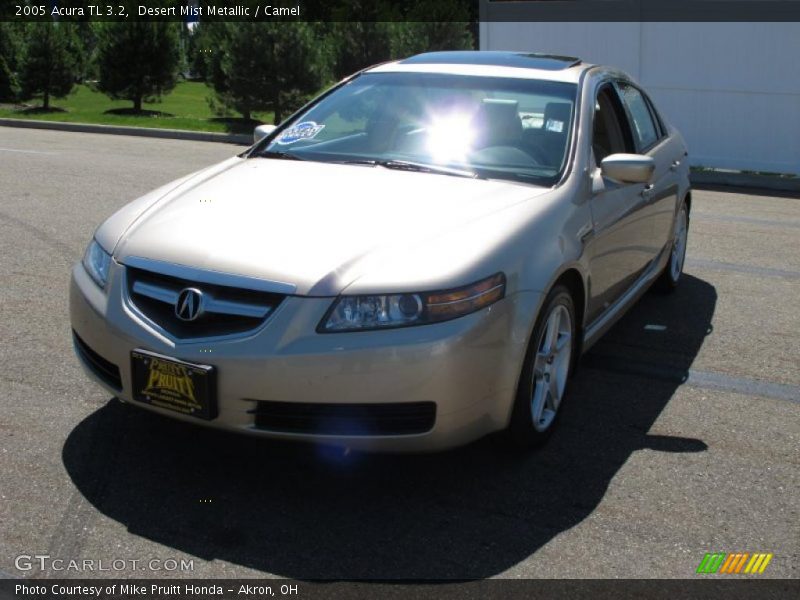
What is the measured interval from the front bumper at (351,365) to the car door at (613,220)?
1178 mm

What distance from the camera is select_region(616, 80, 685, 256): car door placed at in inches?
243

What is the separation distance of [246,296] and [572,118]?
7.21 ft

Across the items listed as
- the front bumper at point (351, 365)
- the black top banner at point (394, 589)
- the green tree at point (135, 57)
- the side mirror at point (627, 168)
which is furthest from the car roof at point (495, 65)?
the green tree at point (135, 57)

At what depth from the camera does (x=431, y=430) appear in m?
3.85

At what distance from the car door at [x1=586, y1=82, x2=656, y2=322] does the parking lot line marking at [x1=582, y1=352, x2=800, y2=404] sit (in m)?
0.40

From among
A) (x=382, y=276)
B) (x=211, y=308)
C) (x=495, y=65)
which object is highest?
(x=495, y=65)

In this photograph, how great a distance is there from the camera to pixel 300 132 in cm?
557

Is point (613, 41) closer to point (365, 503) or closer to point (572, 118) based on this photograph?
point (572, 118)

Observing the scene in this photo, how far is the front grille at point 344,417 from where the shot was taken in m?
3.78

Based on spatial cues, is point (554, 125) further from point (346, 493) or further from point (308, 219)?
point (346, 493)

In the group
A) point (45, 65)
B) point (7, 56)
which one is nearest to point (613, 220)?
point (45, 65)

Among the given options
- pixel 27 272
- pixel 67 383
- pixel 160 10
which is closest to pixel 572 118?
pixel 67 383

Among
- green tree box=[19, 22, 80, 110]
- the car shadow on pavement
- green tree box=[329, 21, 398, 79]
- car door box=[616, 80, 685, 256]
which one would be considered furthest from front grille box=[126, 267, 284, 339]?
green tree box=[19, 22, 80, 110]

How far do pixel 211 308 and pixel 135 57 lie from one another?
1955cm
